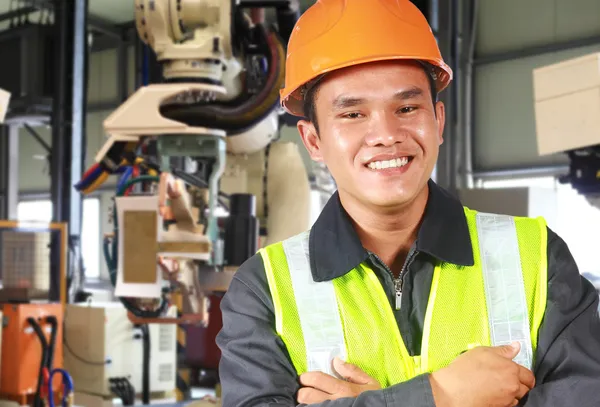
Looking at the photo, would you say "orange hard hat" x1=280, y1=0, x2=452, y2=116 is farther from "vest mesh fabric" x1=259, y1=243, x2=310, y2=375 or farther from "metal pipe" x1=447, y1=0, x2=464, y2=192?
"metal pipe" x1=447, y1=0, x2=464, y2=192

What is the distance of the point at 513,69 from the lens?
29.1 feet

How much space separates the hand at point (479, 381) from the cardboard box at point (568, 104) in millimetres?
1804

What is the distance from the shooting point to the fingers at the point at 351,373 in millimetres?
1178

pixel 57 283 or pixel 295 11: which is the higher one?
pixel 295 11

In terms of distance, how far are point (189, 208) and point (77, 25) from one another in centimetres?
308

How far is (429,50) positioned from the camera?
1280 mm

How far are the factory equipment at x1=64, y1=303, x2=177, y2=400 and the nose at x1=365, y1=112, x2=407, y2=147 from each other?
4.18 m

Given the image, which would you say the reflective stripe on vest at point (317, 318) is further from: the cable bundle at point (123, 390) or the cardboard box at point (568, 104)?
the cable bundle at point (123, 390)

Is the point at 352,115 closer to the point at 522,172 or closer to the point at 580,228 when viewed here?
the point at 580,228

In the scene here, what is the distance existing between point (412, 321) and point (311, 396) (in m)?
0.23

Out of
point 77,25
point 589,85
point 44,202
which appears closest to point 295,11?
point 589,85

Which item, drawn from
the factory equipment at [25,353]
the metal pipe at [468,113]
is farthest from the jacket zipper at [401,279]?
the metal pipe at [468,113]

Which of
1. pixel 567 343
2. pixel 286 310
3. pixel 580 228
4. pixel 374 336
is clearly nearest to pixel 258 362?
pixel 286 310

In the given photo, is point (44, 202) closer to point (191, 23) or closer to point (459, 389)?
point (191, 23)
